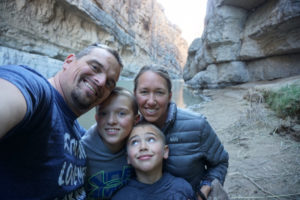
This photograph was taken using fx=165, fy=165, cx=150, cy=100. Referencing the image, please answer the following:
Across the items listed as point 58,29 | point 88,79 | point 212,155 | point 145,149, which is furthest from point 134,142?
point 58,29

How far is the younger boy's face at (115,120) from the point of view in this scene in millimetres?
1243

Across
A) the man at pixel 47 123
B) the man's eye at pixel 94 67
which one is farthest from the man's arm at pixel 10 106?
the man's eye at pixel 94 67

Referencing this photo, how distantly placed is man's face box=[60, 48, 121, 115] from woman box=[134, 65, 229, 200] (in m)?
0.27

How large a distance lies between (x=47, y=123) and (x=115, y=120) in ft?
1.61

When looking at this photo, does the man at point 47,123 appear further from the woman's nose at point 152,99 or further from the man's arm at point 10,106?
the woman's nose at point 152,99

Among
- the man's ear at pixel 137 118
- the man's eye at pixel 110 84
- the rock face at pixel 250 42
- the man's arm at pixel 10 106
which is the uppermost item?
the rock face at pixel 250 42

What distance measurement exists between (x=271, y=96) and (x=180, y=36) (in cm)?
6371

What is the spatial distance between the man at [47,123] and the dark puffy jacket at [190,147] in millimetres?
628

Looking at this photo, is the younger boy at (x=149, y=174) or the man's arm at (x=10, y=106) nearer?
the man's arm at (x=10, y=106)

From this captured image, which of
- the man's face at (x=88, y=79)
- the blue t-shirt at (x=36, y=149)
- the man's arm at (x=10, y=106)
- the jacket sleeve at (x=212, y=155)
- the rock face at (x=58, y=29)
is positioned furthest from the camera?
the rock face at (x=58, y=29)

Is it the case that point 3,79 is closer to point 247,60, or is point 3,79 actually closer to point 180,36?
point 247,60

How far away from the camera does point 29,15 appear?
10.9 meters

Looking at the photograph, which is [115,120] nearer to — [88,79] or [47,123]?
[88,79]

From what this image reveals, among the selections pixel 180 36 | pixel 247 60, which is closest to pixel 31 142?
pixel 247 60
